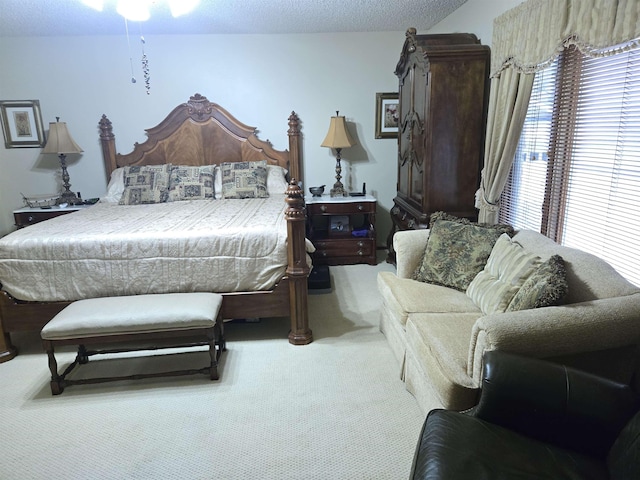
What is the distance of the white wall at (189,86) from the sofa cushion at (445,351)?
298cm

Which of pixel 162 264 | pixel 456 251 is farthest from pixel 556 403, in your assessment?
pixel 162 264

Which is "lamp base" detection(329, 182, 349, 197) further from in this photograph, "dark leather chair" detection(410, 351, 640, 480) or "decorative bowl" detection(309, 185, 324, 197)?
"dark leather chair" detection(410, 351, 640, 480)

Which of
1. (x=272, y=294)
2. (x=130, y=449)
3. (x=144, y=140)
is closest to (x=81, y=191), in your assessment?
(x=144, y=140)

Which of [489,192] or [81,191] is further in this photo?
[81,191]

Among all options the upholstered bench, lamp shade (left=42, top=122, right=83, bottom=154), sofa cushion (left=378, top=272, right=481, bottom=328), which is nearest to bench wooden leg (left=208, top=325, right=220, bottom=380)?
the upholstered bench

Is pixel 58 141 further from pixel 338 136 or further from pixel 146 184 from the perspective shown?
pixel 338 136

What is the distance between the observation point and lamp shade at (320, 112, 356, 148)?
434cm

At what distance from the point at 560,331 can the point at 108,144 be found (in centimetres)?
462

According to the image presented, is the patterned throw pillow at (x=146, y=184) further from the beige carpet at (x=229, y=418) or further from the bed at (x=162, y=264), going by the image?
the beige carpet at (x=229, y=418)

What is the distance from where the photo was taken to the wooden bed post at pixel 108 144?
4.47 m

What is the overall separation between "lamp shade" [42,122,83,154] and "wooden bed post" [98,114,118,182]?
1.05 feet

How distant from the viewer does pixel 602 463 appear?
1.26 m

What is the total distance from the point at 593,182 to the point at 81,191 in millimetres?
4872

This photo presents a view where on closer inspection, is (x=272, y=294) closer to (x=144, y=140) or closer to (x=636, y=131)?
(x=636, y=131)
